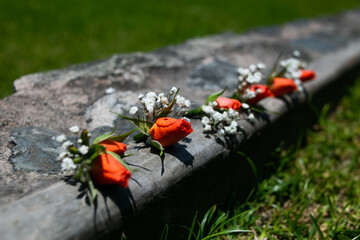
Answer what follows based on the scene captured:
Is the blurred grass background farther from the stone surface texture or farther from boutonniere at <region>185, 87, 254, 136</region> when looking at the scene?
boutonniere at <region>185, 87, 254, 136</region>

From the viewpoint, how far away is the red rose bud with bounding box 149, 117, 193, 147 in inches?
47.3

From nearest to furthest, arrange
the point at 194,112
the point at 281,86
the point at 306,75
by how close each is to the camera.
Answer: the point at 194,112
the point at 281,86
the point at 306,75

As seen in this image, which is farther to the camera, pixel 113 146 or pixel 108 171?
pixel 113 146

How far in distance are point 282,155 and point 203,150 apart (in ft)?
3.26

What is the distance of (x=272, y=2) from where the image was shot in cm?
589

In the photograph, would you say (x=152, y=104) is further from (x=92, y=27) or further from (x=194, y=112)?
(x=92, y=27)

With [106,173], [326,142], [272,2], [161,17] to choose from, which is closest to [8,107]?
[106,173]

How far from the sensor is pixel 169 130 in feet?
3.98

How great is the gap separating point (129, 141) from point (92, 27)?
8.27ft

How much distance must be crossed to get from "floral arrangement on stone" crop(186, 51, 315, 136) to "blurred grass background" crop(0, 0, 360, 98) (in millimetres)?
1709

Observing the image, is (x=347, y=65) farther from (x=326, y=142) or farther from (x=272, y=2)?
(x=272, y=2)

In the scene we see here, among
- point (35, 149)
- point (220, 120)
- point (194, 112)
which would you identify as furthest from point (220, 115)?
point (35, 149)

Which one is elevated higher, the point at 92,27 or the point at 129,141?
the point at 92,27

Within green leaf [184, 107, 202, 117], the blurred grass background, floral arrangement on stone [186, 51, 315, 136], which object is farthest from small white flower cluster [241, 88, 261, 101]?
the blurred grass background
